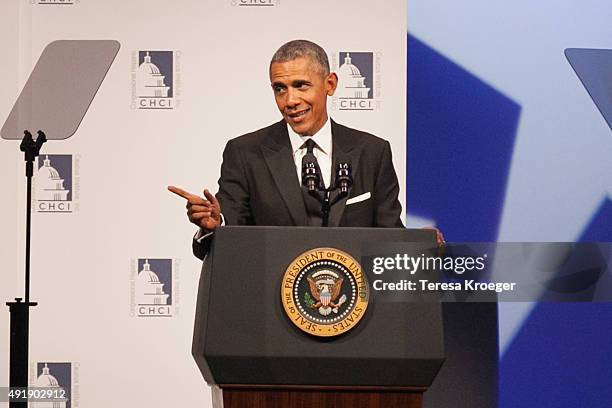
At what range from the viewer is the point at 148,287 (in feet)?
16.1

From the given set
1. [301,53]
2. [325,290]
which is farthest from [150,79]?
[325,290]

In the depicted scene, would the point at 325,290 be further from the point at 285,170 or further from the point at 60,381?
the point at 60,381

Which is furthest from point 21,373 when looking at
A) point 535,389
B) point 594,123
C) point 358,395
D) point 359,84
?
point 594,123

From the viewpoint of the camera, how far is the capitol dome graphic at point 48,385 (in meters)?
4.82

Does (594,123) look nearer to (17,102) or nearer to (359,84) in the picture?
(359,84)

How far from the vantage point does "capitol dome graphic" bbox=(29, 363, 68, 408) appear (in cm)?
482

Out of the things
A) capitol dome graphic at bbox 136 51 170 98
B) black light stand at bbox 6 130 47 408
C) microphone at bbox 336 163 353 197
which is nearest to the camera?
microphone at bbox 336 163 353 197

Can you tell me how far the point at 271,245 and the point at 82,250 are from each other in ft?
7.11

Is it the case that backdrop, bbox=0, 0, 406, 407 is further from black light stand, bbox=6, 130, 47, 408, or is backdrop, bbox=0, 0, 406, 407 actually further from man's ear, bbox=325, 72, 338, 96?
man's ear, bbox=325, 72, 338, 96

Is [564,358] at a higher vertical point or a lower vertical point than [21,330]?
lower

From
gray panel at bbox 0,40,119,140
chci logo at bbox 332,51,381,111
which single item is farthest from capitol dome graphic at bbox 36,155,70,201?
chci logo at bbox 332,51,381,111

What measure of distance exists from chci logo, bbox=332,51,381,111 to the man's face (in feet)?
4.10

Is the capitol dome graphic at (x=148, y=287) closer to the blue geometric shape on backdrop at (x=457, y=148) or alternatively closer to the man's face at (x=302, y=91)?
the blue geometric shape on backdrop at (x=457, y=148)

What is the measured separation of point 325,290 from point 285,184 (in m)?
0.57
